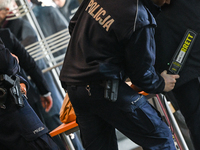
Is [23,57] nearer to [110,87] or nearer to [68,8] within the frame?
[110,87]

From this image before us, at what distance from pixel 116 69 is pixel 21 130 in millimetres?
668

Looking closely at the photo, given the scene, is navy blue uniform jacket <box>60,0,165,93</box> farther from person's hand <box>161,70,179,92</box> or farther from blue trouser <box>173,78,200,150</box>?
blue trouser <box>173,78,200,150</box>

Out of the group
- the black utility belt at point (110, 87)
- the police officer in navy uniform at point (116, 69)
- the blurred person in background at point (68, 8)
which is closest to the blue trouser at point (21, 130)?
the police officer in navy uniform at point (116, 69)

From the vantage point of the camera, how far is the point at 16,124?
1408 mm

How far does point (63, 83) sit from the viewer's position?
52.3 inches

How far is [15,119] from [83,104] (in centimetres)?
44

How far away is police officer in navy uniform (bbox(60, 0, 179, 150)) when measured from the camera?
3.57ft

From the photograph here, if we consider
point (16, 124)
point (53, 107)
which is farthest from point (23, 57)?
point (53, 107)

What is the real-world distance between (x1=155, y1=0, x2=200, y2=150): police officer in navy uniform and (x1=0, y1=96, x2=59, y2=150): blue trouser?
0.78 meters

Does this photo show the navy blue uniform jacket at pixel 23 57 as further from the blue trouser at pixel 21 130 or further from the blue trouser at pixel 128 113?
the blue trouser at pixel 128 113

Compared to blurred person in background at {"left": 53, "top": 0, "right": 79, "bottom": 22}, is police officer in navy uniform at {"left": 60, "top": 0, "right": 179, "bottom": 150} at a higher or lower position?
lower

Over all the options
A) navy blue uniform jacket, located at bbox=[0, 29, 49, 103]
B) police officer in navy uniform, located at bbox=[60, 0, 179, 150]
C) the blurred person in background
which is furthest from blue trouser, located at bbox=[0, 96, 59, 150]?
the blurred person in background

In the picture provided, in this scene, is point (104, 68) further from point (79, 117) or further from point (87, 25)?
point (79, 117)

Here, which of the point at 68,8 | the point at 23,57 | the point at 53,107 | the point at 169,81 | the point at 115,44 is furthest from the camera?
the point at 68,8
